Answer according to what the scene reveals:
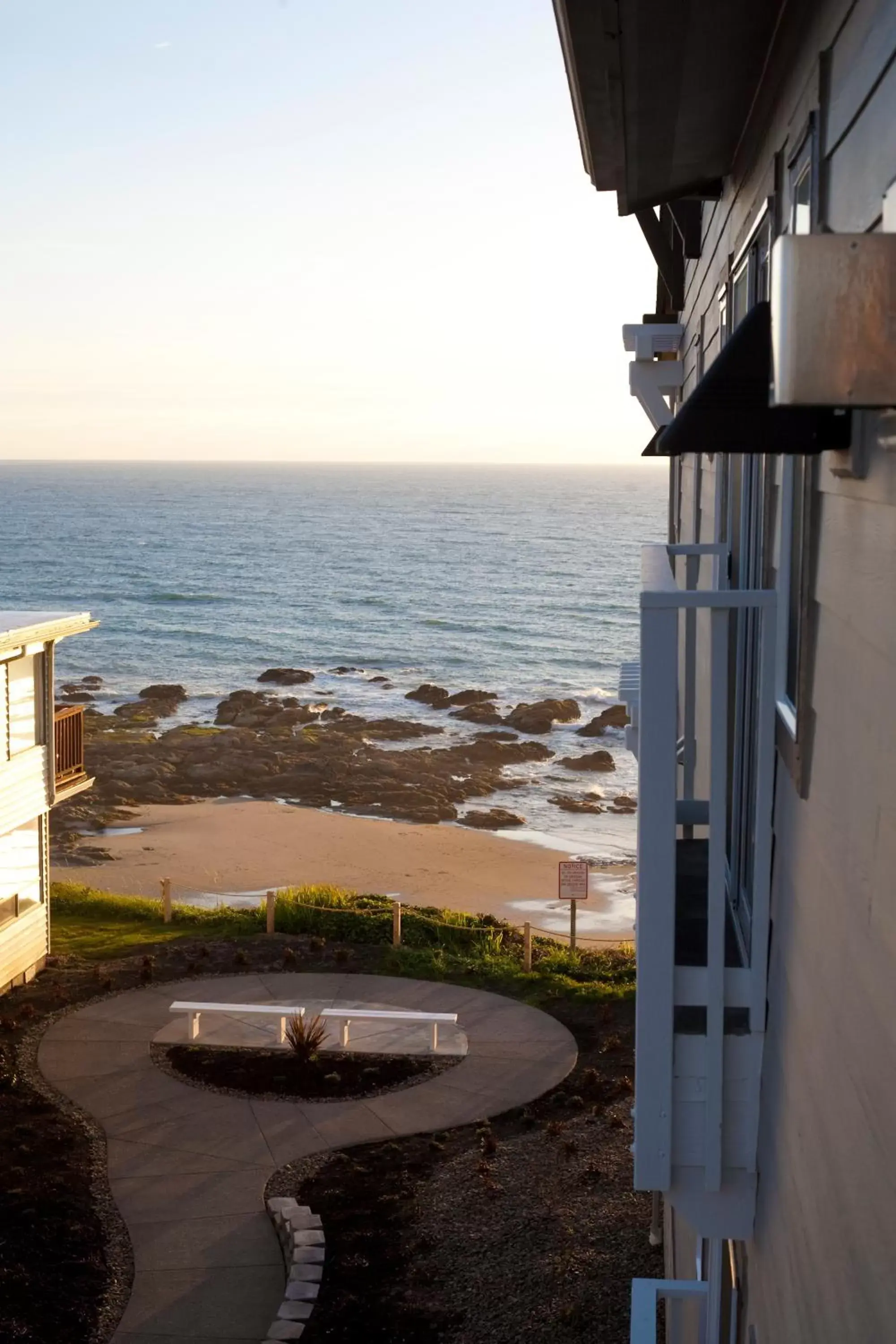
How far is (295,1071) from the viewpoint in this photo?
1207cm

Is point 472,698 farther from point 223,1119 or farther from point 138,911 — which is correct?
point 223,1119

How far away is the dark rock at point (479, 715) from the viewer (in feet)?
143

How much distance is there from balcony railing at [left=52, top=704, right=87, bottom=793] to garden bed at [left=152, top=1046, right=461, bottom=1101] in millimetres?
4028

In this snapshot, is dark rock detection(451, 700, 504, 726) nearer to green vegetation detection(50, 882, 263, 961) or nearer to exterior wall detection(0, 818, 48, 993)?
green vegetation detection(50, 882, 263, 961)

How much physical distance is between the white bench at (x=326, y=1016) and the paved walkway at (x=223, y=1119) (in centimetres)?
38

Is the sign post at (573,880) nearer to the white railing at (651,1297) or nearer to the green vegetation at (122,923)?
the green vegetation at (122,923)

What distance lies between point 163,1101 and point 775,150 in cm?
991

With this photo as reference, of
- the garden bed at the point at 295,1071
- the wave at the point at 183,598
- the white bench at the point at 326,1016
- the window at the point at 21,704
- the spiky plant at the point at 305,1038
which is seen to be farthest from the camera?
the wave at the point at 183,598

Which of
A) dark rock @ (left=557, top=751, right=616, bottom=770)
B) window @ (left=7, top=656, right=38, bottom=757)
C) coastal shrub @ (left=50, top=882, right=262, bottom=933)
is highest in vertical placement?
window @ (left=7, top=656, right=38, bottom=757)

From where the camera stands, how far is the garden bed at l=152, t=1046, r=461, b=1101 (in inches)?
463

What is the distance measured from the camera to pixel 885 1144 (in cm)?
182

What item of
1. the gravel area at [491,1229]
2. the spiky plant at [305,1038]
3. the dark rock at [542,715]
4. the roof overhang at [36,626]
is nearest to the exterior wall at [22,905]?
the roof overhang at [36,626]

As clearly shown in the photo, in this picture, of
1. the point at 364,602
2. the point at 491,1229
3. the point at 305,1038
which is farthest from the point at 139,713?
the point at 491,1229

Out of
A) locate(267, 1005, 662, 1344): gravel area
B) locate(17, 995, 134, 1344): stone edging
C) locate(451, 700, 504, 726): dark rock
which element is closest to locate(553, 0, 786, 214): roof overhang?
locate(267, 1005, 662, 1344): gravel area
